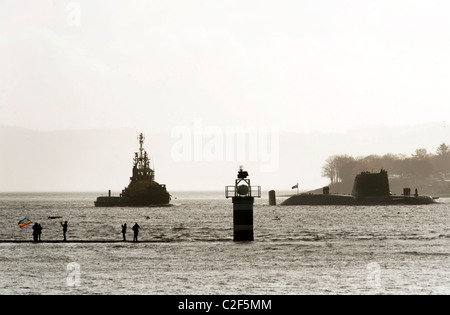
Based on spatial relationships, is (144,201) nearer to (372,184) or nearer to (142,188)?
(142,188)

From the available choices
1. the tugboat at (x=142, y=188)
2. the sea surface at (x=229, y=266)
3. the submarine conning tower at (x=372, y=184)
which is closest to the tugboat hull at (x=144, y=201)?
the tugboat at (x=142, y=188)

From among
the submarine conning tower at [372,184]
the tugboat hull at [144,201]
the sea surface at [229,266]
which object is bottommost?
the sea surface at [229,266]

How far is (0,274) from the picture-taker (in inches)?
1678

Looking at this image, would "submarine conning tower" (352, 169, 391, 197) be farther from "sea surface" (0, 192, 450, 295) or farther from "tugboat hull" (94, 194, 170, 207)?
"sea surface" (0, 192, 450, 295)

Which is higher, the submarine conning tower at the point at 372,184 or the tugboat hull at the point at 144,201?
the submarine conning tower at the point at 372,184

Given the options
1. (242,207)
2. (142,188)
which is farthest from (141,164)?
(242,207)

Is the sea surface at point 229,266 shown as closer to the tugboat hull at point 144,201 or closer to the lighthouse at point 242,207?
the lighthouse at point 242,207

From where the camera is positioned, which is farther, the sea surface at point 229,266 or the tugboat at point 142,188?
the tugboat at point 142,188

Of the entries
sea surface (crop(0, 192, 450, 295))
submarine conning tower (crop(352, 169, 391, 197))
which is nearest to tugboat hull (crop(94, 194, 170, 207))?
submarine conning tower (crop(352, 169, 391, 197))

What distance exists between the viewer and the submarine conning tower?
625 feet

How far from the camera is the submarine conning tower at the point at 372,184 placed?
190375mm

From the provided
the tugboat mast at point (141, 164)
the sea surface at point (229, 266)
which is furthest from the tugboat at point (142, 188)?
the sea surface at point (229, 266)

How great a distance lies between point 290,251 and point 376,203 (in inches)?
5509
